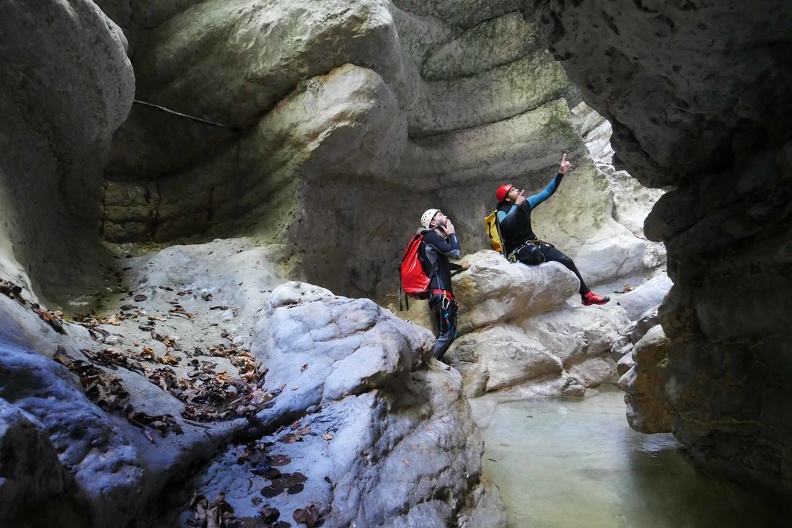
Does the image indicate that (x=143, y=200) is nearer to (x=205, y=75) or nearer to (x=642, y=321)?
(x=205, y=75)

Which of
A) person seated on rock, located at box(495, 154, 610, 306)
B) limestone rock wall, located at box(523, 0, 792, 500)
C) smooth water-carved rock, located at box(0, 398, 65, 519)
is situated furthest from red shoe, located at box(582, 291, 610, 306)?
smooth water-carved rock, located at box(0, 398, 65, 519)

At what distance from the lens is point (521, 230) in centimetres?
761

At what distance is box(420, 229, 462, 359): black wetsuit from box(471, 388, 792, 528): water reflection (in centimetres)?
139

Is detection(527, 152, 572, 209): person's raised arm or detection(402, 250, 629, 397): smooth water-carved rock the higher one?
detection(527, 152, 572, 209): person's raised arm

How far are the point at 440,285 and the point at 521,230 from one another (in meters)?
2.04

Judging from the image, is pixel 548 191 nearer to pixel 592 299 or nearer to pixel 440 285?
pixel 592 299

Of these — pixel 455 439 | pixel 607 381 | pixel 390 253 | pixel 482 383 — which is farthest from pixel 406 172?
pixel 455 439

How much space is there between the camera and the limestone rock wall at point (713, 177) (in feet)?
7.30

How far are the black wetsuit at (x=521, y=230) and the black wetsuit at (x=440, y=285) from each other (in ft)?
4.74

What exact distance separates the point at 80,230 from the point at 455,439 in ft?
16.4

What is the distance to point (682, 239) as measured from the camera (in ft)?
→ 9.77

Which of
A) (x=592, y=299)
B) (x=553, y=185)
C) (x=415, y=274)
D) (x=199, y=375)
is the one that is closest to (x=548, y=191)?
(x=553, y=185)

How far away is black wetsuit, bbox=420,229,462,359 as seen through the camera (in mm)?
6258

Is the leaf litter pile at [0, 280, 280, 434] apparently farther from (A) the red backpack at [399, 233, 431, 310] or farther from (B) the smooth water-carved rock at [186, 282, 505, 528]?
(A) the red backpack at [399, 233, 431, 310]
